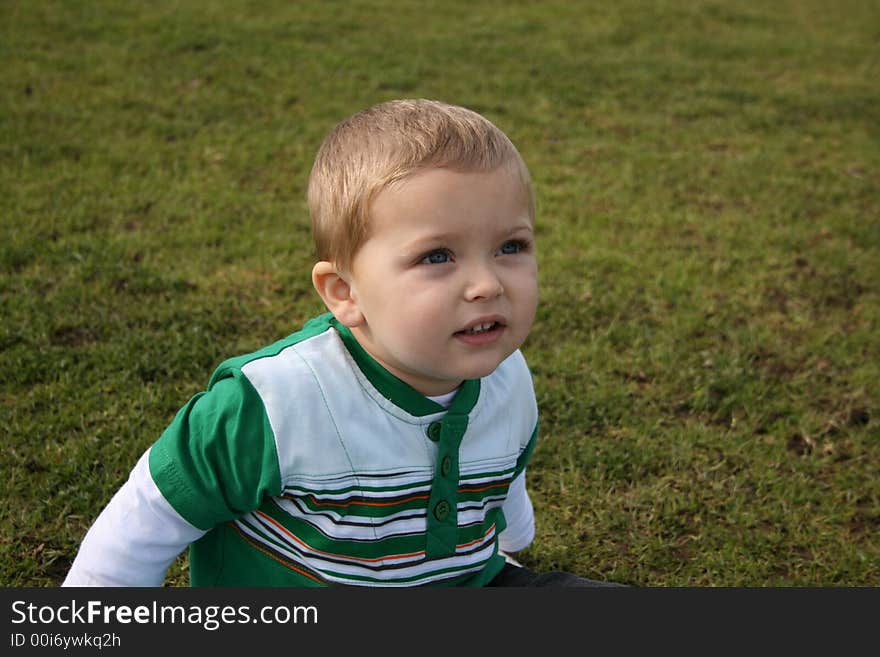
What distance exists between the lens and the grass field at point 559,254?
2961 mm

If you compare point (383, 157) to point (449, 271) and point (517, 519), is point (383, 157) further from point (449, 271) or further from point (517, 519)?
point (517, 519)

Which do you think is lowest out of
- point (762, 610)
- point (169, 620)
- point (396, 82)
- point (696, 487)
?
point (696, 487)

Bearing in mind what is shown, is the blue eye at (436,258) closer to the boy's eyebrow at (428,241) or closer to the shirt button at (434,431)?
the boy's eyebrow at (428,241)

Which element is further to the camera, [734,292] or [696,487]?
[734,292]

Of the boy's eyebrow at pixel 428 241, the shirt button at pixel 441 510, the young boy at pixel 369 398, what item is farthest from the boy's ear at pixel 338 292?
the shirt button at pixel 441 510

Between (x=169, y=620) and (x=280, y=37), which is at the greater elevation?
(x=280, y=37)

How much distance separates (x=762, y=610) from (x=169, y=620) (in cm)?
127

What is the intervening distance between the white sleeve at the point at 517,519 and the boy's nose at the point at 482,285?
31.0 inches

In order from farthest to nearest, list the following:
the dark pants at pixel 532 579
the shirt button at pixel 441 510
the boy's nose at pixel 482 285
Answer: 1. the dark pants at pixel 532 579
2. the shirt button at pixel 441 510
3. the boy's nose at pixel 482 285

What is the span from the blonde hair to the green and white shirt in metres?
0.26

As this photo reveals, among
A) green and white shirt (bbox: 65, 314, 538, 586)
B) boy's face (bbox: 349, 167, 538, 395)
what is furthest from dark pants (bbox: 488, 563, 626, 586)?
boy's face (bbox: 349, 167, 538, 395)

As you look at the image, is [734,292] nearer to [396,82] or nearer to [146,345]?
[146,345]

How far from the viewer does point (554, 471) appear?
3.13m

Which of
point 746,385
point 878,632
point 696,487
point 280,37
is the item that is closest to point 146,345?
point 696,487
